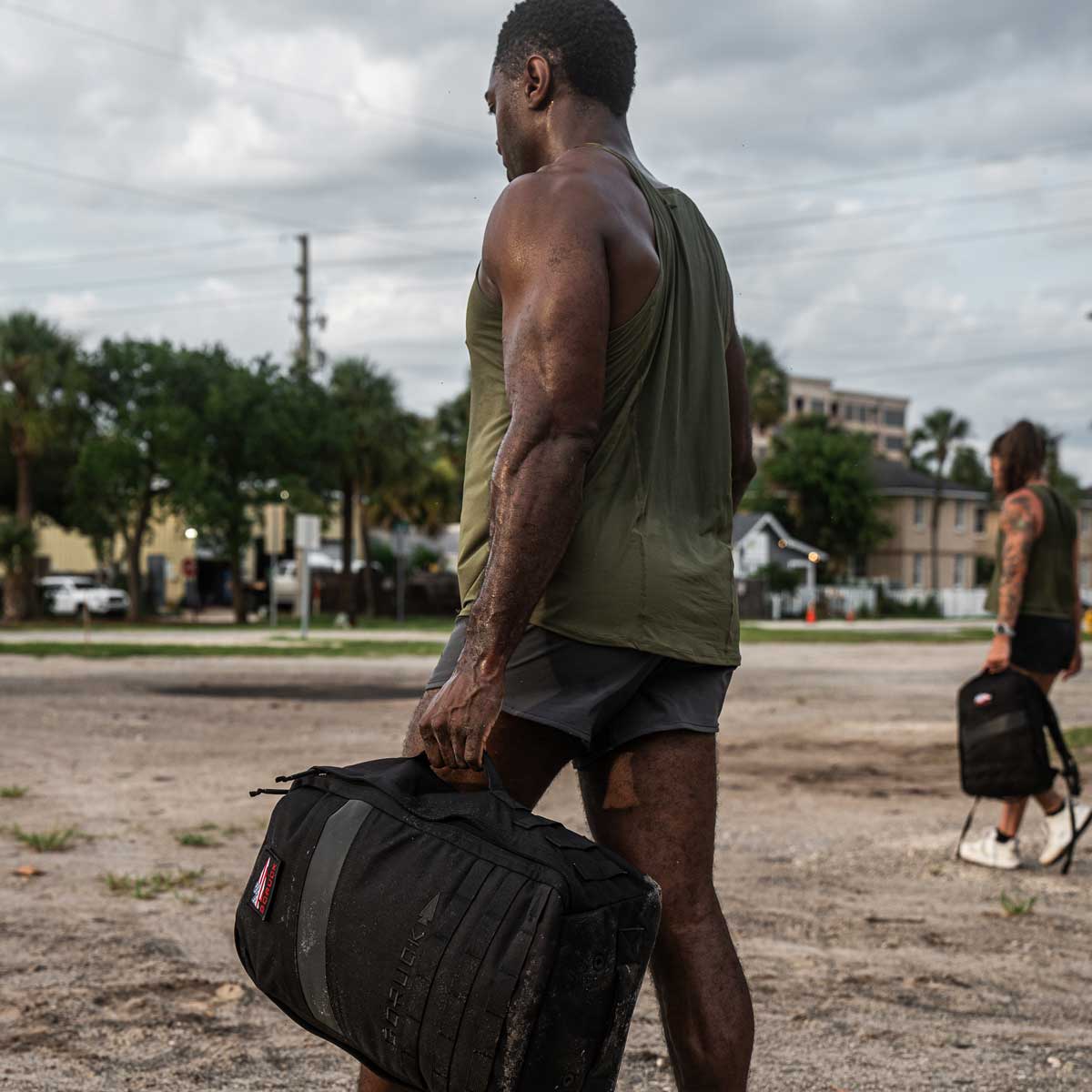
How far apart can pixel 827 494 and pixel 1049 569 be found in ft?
195

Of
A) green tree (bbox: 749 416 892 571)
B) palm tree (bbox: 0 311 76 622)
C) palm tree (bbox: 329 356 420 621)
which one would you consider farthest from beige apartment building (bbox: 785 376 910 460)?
palm tree (bbox: 0 311 76 622)

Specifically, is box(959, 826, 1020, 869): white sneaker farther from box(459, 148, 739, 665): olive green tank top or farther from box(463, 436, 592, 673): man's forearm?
box(463, 436, 592, 673): man's forearm

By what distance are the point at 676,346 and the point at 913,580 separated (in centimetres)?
7416

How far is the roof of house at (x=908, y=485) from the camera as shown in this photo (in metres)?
73.1

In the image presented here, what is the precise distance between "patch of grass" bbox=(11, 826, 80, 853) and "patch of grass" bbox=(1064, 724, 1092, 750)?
688 centimetres

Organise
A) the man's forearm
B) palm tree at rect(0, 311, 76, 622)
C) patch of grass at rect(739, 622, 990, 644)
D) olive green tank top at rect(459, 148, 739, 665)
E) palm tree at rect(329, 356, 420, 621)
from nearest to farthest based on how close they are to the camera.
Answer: the man's forearm
olive green tank top at rect(459, 148, 739, 665)
patch of grass at rect(739, 622, 990, 644)
palm tree at rect(0, 311, 76, 622)
palm tree at rect(329, 356, 420, 621)

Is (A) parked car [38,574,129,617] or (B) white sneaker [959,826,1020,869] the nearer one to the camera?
(B) white sneaker [959,826,1020,869]

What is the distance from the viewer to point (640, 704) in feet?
7.64

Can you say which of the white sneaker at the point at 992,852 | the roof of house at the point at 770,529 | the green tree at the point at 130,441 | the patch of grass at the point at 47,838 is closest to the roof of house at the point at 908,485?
the roof of house at the point at 770,529

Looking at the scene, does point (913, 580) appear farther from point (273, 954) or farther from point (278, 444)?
point (273, 954)

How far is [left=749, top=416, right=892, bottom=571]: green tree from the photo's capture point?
6444 centimetres

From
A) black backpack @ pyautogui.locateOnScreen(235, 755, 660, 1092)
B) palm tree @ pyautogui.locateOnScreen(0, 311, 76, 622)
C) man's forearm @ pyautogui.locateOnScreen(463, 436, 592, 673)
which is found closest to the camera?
black backpack @ pyautogui.locateOnScreen(235, 755, 660, 1092)

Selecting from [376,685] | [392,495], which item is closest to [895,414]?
[392,495]

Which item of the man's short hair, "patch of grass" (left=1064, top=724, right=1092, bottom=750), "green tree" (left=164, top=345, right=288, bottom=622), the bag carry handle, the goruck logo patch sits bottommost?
"patch of grass" (left=1064, top=724, right=1092, bottom=750)
